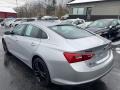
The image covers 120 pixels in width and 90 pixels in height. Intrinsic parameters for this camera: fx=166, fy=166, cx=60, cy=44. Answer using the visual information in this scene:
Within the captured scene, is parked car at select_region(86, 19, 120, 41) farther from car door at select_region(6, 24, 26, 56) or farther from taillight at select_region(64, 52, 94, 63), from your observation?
taillight at select_region(64, 52, 94, 63)

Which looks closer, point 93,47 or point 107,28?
point 93,47

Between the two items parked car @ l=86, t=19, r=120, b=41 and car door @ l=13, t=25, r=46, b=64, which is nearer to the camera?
car door @ l=13, t=25, r=46, b=64

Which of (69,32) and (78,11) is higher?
(78,11)

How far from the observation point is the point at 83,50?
325cm

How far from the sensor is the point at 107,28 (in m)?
8.89

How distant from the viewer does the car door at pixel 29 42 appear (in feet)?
13.7

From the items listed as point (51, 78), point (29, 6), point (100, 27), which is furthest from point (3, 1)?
point (51, 78)

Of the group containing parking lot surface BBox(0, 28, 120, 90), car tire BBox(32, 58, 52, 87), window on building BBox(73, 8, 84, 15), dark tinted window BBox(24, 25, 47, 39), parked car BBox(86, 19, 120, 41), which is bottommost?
parking lot surface BBox(0, 28, 120, 90)

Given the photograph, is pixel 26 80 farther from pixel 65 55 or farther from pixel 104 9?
pixel 104 9

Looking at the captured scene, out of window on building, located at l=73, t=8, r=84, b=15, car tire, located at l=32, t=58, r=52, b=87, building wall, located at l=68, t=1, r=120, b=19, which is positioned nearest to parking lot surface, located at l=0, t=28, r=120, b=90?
car tire, located at l=32, t=58, r=52, b=87

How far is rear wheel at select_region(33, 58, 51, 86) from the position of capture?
377 centimetres

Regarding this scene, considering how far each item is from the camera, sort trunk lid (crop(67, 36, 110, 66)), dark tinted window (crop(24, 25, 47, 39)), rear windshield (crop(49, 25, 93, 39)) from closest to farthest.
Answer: trunk lid (crop(67, 36, 110, 66))
rear windshield (crop(49, 25, 93, 39))
dark tinted window (crop(24, 25, 47, 39))

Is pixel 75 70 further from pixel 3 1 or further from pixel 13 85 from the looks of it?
pixel 3 1

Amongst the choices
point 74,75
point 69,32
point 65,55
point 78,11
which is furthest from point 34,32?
point 78,11
